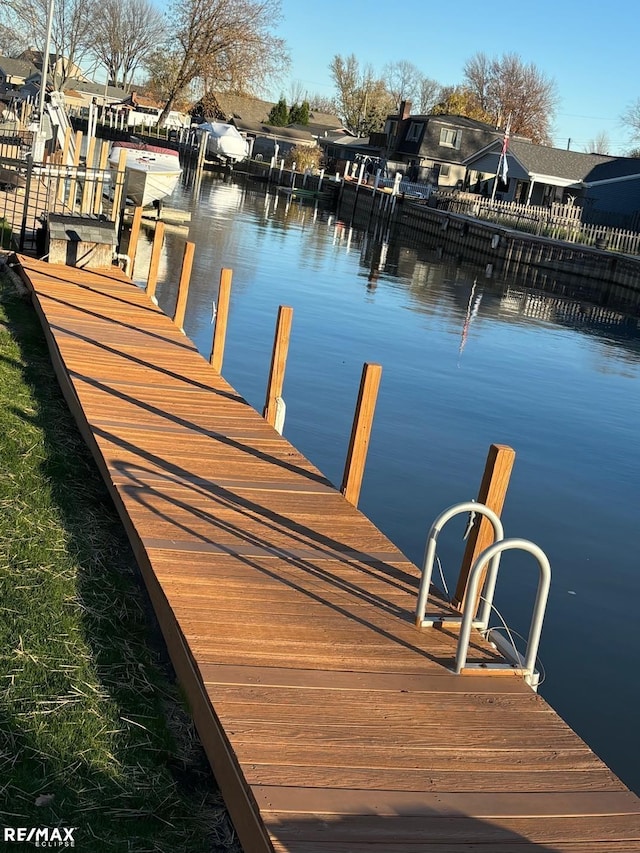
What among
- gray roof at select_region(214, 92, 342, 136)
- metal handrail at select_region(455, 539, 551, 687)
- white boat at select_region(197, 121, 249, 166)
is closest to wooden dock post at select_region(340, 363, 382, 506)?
metal handrail at select_region(455, 539, 551, 687)

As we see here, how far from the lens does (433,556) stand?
5.64 m

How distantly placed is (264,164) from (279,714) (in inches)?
3241

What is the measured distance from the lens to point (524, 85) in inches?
4289

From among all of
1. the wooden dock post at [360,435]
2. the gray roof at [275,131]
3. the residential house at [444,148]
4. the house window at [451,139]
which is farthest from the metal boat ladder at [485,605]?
the gray roof at [275,131]

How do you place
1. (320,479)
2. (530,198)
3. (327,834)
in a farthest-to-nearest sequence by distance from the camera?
(530,198), (320,479), (327,834)

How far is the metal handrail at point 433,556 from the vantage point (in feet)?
17.8

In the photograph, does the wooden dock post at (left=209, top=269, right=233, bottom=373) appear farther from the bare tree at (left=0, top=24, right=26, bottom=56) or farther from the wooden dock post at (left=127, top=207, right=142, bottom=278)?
the bare tree at (left=0, top=24, right=26, bottom=56)

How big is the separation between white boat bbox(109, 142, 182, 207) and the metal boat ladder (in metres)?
27.6

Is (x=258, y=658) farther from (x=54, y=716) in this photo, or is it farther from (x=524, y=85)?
(x=524, y=85)

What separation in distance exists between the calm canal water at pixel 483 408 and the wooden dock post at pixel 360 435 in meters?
1.89

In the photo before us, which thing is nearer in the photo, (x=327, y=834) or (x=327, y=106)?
(x=327, y=834)

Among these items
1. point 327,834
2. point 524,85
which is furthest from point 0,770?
point 524,85

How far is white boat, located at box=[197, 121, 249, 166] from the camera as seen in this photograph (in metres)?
82.1

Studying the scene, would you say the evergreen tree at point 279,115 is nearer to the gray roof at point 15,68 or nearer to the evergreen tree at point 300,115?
the evergreen tree at point 300,115
